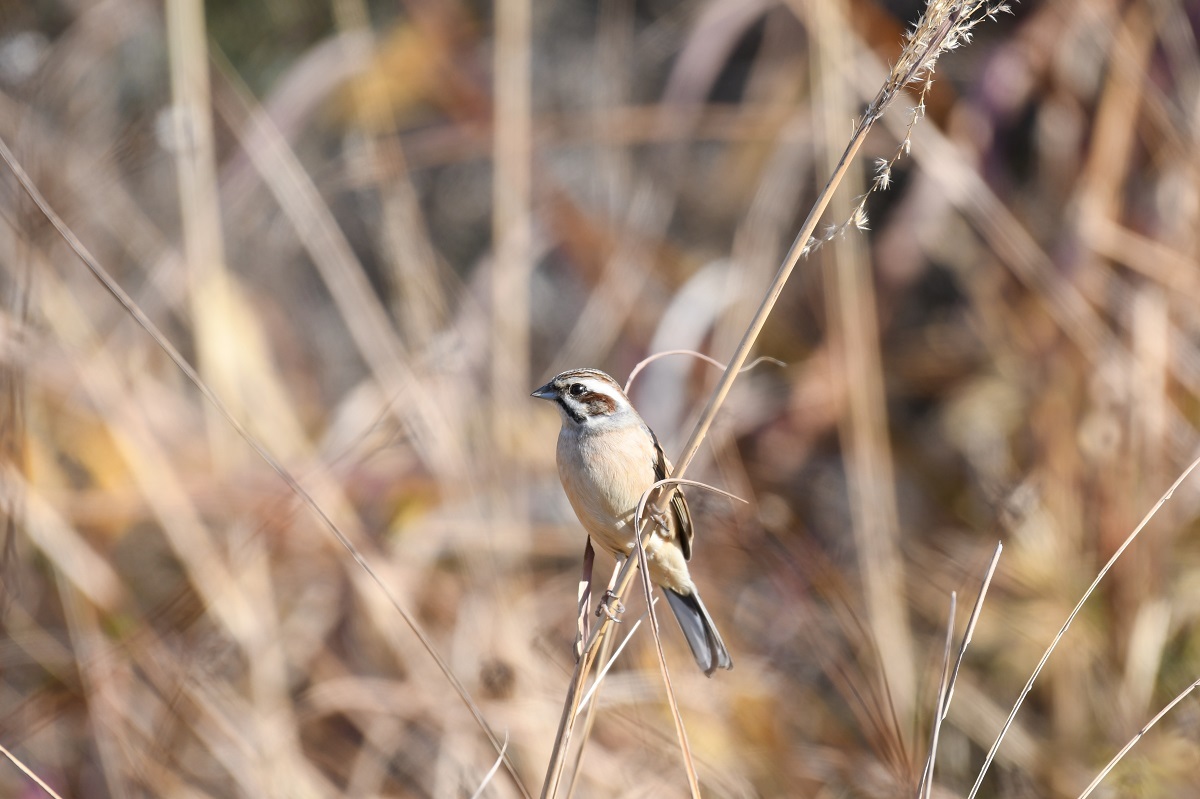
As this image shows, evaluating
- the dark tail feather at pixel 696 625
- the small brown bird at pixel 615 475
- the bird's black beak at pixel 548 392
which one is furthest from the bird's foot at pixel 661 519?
the bird's black beak at pixel 548 392

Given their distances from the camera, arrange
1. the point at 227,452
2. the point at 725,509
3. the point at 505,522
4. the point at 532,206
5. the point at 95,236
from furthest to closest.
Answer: the point at 95,236
the point at 532,206
the point at 227,452
the point at 505,522
the point at 725,509

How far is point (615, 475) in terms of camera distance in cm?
240

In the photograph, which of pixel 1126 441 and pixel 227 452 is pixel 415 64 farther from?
pixel 1126 441

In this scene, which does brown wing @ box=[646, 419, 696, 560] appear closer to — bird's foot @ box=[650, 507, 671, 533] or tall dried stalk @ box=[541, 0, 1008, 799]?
bird's foot @ box=[650, 507, 671, 533]

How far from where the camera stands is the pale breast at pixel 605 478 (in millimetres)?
2375

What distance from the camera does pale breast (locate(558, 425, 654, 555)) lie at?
238 centimetres

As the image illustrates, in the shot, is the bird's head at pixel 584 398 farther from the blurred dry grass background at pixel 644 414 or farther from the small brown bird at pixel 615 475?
the blurred dry grass background at pixel 644 414

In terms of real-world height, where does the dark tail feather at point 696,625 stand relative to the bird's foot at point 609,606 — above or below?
below

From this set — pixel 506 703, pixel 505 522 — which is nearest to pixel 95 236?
pixel 505 522

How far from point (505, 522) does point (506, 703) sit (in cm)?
63

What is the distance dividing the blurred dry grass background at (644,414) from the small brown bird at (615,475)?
1.03ft

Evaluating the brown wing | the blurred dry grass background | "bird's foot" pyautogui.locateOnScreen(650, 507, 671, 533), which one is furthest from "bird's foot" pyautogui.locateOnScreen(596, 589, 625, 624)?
the blurred dry grass background

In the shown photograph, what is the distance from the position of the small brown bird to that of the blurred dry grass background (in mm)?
315

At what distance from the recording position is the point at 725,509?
2867mm
